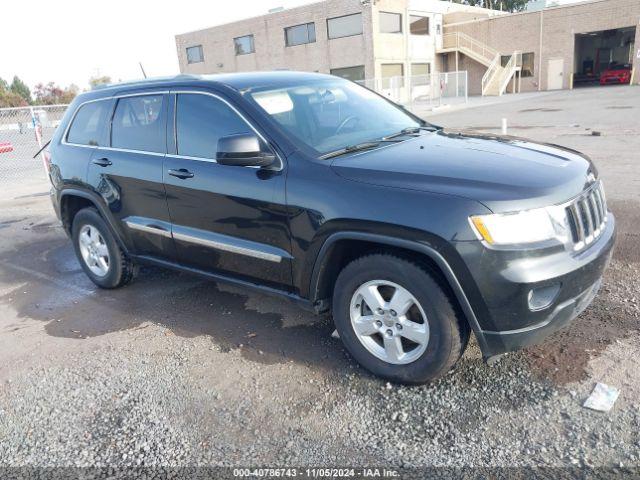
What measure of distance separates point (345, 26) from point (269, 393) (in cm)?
3516

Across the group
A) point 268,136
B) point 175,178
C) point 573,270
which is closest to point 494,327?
point 573,270

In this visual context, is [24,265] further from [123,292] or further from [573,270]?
[573,270]

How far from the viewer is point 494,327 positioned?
9.32ft

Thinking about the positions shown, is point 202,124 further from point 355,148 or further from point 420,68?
point 420,68

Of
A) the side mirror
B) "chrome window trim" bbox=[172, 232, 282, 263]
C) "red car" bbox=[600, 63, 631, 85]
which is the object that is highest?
the side mirror

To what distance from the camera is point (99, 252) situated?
5.21m

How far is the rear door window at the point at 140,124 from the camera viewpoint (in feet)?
14.0

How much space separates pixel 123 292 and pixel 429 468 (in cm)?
364

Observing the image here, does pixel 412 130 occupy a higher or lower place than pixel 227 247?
higher

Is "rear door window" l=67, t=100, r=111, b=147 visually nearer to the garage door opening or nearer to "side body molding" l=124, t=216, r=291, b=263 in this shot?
"side body molding" l=124, t=216, r=291, b=263

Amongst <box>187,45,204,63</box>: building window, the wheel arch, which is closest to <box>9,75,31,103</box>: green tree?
<box>187,45,204,63</box>: building window

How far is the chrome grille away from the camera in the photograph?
116 inches

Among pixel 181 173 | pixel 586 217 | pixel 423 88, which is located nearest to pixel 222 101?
pixel 181 173

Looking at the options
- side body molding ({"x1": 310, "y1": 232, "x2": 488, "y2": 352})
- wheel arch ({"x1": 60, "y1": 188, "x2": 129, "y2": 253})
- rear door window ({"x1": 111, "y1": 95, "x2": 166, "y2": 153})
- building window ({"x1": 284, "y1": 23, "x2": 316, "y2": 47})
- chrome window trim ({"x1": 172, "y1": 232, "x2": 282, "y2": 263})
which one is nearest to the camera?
side body molding ({"x1": 310, "y1": 232, "x2": 488, "y2": 352})
